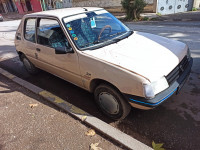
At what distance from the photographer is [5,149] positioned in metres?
2.44

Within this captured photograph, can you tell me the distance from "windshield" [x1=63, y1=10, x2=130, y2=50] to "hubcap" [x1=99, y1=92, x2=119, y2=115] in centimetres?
87

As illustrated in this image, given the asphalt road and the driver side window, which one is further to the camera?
the driver side window

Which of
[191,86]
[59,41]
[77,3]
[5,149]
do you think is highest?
[77,3]

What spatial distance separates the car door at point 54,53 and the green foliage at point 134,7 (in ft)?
40.0

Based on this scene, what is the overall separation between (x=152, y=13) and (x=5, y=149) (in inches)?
694

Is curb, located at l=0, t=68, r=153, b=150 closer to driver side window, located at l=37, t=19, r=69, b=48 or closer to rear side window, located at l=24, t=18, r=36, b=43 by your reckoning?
driver side window, located at l=37, t=19, r=69, b=48

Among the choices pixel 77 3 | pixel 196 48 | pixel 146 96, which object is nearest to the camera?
pixel 146 96

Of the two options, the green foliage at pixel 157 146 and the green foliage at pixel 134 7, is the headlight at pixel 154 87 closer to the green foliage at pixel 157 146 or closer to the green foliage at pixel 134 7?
the green foliage at pixel 157 146

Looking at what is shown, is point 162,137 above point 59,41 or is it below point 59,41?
below

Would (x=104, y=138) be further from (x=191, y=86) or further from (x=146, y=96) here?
(x=191, y=86)

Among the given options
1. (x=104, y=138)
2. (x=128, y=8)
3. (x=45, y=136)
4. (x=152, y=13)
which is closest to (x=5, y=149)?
(x=45, y=136)

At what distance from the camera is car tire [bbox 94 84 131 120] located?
2.48 m

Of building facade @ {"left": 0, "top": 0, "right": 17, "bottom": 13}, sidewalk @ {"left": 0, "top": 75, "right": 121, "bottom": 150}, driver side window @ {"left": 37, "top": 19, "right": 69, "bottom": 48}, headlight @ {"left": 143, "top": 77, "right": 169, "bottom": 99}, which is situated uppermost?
building facade @ {"left": 0, "top": 0, "right": 17, "bottom": 13}

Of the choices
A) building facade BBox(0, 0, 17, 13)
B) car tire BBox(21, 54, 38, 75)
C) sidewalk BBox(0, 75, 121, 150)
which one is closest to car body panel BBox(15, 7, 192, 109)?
sidewalk BBox(0, 75, 121, 150)
